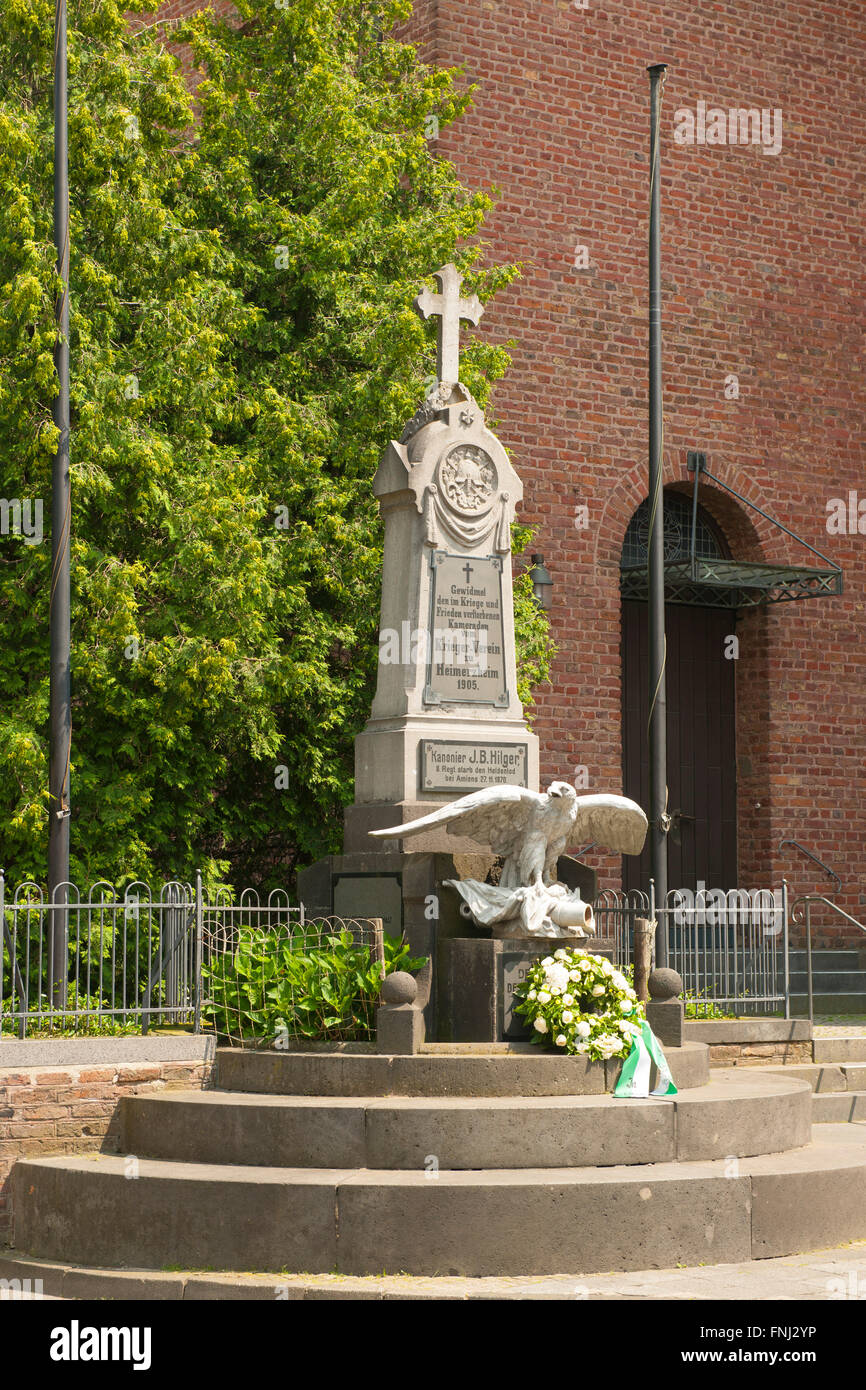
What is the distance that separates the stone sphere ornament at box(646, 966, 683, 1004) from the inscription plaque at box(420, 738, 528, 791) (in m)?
1.45

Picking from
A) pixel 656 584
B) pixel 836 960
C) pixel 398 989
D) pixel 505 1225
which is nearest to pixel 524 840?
pixel 398 989

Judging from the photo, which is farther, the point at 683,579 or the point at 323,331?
the point at 683,579

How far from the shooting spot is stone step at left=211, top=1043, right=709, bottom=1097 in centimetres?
913

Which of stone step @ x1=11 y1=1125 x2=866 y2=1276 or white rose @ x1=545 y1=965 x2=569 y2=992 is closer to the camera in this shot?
stone step @ x1=11 y1=1125 x2=866 y2=1276

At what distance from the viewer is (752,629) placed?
68.9 feet

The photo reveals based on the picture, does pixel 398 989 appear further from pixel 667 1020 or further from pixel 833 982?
pixel 833 982

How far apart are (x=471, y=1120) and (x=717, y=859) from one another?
12682 millimetres

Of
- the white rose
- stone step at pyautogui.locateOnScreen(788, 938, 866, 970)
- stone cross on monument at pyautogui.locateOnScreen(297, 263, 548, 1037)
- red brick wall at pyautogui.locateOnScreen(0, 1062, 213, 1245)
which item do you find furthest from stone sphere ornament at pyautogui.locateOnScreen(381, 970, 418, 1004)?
stone step at pyautogui.locateOnScreen(788, 938, 866, 970)

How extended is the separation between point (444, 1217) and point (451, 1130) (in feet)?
1.94

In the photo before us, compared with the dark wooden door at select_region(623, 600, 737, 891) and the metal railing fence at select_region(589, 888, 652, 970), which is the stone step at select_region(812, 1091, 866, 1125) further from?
the dark wooden door at select_region(623, 600, 737, 891)

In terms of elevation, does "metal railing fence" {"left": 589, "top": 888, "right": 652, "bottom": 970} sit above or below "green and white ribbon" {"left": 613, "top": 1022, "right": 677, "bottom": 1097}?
above

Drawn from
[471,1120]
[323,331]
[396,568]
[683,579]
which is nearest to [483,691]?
[396,568]

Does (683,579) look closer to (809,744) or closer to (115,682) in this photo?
(809,744)

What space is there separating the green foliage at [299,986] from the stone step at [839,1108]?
12.2 ft
